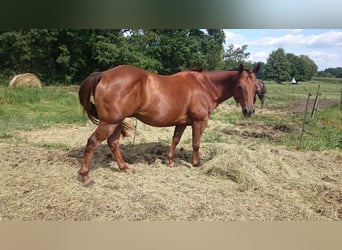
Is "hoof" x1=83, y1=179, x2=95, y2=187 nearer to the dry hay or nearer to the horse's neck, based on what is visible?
the dry hay

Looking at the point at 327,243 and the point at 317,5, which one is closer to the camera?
the point at 327,243

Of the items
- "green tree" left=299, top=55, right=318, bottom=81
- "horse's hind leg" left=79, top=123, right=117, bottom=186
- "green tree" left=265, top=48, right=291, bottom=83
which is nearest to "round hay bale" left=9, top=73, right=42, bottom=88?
"horse's hind leg" left=79, top=123, right=117, bottom=186

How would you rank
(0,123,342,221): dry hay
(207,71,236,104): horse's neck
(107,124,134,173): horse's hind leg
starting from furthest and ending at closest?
(207,71,236,104): horse's neck
(107,124,134,173): horse's hind leg
(0,123,342,221): dry hay

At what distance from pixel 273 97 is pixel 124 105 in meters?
1.15

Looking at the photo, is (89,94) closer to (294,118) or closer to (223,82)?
(223,82)

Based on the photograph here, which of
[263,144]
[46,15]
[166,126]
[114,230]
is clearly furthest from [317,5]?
[114,230]

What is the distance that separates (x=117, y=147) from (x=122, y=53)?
70cm

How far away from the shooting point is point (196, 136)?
247 cm

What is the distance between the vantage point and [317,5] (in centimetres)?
233

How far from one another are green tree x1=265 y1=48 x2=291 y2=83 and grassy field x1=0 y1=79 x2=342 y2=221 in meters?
0.09

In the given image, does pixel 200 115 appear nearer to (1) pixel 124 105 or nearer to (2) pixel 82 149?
→ (1) pixel 124 105

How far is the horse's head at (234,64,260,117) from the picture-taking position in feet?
7.84

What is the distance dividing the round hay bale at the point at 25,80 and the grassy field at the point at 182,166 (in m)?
0.07

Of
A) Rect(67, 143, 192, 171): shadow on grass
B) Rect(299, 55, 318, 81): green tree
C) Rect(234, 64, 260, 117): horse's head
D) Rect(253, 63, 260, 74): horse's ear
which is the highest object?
Rect(299, 55, 318, 81): green tree
